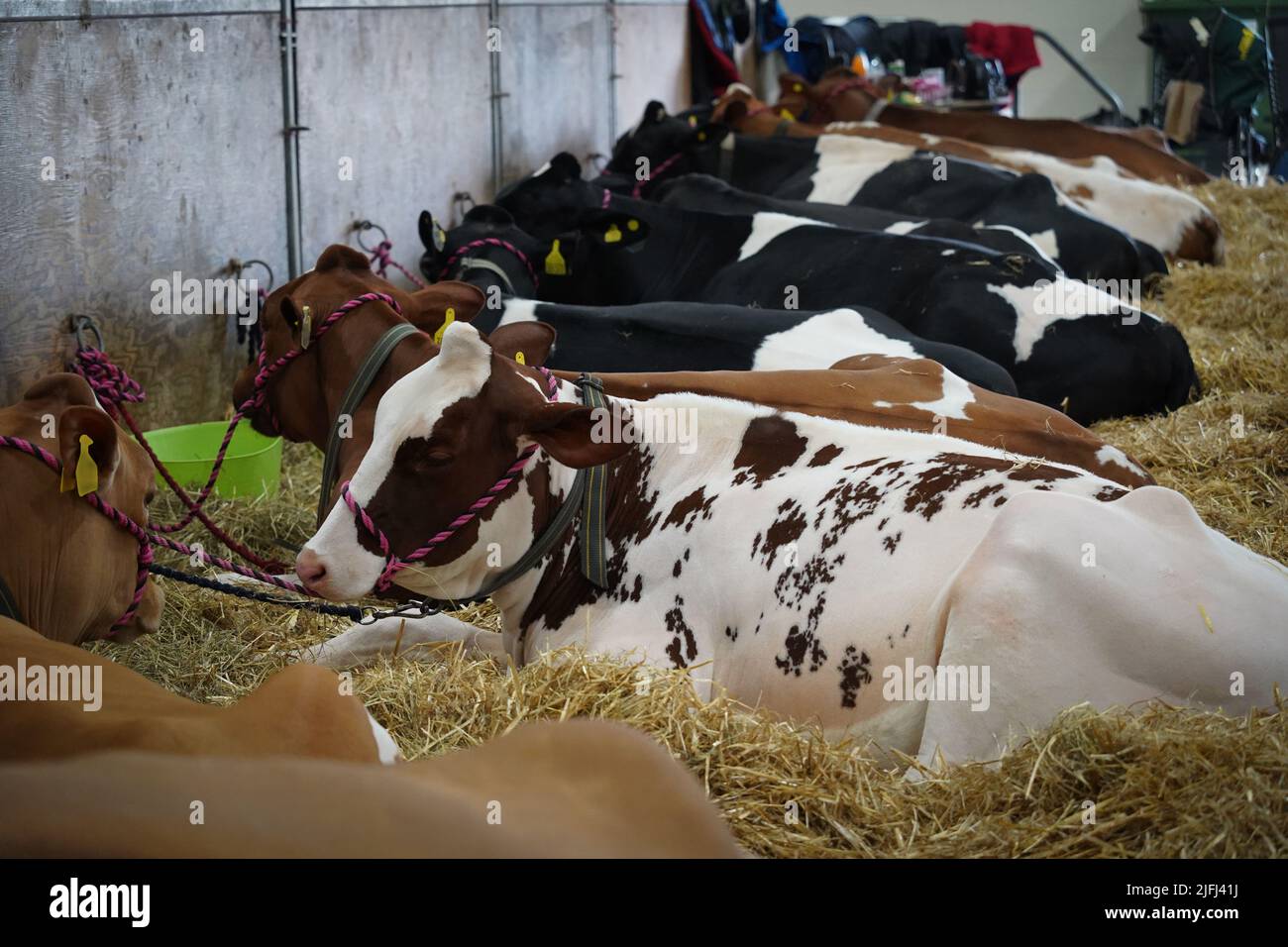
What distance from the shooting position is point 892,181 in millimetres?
9078

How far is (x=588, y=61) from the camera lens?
34.3 feet

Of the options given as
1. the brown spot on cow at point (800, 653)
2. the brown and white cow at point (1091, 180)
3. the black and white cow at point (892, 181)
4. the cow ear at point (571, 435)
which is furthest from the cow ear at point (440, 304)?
the brown and white cow at point (1091, 180)

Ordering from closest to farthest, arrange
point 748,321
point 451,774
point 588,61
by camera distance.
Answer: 1. point 451,774
2. point 748,321
3. point 588,61

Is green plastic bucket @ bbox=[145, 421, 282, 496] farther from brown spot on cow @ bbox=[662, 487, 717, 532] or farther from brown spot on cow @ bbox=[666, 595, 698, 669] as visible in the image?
brown spot on cow @ bbox=[666, 595, 698, 669]

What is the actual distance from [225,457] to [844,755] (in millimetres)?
3098

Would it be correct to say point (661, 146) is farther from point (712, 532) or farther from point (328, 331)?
point (712, 532)

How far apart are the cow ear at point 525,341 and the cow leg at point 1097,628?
1577 mm

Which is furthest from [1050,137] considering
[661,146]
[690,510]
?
[690,510]

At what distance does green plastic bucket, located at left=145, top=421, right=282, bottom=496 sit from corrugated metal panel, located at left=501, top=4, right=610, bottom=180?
3884 millimetres

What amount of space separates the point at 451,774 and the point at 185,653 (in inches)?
86.6
